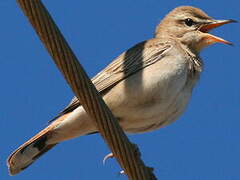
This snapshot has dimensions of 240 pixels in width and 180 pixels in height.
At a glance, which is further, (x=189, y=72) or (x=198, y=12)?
(x=198, y=12)

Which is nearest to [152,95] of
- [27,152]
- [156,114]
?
[156,114]

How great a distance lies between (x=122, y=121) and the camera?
7434 mm

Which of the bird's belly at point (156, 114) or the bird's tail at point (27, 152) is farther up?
the bird's tail at point (27, 152)

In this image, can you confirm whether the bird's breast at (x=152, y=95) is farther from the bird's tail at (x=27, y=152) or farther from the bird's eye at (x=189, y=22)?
the bird's eye at (x=189, y=22)

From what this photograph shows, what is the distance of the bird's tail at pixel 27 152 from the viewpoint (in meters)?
7.44

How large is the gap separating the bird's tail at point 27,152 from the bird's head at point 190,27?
231 cm

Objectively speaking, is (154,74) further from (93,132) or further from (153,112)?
(93,132)

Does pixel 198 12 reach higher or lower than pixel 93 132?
higher

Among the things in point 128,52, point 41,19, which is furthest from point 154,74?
point 41,19

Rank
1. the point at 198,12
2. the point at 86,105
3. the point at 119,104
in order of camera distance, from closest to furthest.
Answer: the point at 86,105
the point at 119,104
the point at 198,12

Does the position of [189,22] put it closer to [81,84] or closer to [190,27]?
[190,27]

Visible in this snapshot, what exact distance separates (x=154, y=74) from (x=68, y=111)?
1173mm

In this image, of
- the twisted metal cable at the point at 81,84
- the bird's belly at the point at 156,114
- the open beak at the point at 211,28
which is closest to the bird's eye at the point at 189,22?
the open beak at the point at 211,28

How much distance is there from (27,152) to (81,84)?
2.84 meters
